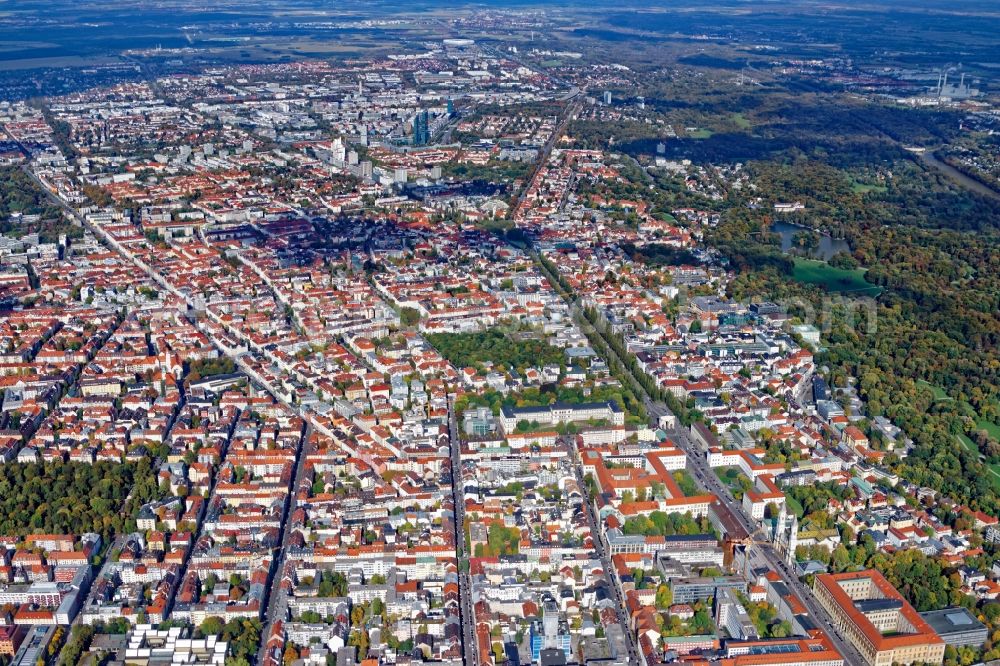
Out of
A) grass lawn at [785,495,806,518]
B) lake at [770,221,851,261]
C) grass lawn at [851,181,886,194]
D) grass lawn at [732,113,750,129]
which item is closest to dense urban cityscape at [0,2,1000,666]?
grass lawn at [785,495,806,518]

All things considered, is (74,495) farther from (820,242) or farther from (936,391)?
(820,242)

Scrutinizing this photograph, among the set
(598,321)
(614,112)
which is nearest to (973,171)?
(614,112)

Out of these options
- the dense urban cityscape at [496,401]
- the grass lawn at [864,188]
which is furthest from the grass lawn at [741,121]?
the grass lawn at [864,188]

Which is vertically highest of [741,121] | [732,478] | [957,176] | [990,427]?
[732,478]

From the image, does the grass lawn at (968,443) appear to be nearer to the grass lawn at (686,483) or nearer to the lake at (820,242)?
the grass lawn at (686,483)

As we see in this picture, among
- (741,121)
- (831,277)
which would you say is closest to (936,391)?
(831,277)

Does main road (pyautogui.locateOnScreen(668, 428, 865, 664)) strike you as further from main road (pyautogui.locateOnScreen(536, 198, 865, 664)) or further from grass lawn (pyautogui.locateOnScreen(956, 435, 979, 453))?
grass lawn (pyautogui.locateOnScreen(956, 435, 979, 453))
